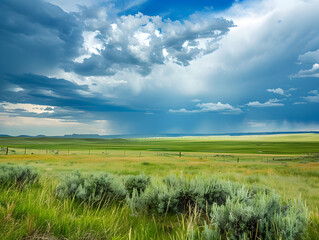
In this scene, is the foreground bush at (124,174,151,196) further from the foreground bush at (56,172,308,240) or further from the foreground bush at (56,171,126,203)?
the foreground bush at (56,171,126,203)

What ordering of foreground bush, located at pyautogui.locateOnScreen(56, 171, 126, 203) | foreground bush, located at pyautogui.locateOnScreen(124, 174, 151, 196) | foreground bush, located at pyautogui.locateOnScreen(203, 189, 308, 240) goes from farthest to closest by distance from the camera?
foreground bush, located at pyautogui.locateOnScreen(124, 174, 151, 196) < foreground bush, located at pyautogui.locateOnScreen(56, 171, 126, 203) < foreground bush, located at pyautogui.locateOnScreen(203, 189, 308, 240)

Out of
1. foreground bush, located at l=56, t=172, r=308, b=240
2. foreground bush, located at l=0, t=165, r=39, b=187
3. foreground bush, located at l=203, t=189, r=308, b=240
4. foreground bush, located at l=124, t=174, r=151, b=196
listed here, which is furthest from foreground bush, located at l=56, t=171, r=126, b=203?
foreground bush, located at l=203, t=189, r=308, b=240

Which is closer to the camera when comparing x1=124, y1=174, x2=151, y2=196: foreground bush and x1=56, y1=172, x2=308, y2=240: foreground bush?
x1=56, y1=172, x2=308, y2=240: foreground bush

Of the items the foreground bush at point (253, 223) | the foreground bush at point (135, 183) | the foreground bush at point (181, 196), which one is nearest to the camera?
the foreground bush at point (253, 223)

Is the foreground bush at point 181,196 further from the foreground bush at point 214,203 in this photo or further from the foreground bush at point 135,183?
the foreground bush at point 135,183

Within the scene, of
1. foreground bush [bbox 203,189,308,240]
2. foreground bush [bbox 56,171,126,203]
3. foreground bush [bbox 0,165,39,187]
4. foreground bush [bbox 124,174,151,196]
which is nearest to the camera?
foreground bush [bbox 203,189,308,240]

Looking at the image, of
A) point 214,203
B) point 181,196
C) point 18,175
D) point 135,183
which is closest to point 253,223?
point 214,203

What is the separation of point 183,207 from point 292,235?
8.45ft

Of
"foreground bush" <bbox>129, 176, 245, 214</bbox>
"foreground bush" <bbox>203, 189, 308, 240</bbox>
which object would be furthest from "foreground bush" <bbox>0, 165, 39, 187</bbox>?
"foreground bush" <bbox>203, 189, 308, 240</bbox>

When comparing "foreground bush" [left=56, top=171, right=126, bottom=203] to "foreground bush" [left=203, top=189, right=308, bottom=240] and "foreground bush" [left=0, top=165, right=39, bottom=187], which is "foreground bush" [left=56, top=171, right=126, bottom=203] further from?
"foreground bush" [left=203, top=189, right=308, bottom=240]

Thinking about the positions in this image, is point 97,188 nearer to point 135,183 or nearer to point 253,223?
point 135,183

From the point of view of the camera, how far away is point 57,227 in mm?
3543

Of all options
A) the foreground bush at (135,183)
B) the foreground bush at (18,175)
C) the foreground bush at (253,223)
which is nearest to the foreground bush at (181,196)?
the foreground bush at (253,223)

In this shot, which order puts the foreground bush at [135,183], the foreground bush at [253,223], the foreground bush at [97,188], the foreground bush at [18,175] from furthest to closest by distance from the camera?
the foreground bush at [18,175] < the foreground bush at [135,183] < the foreground bush at [97,188] < the foreground bush at [253,223]
